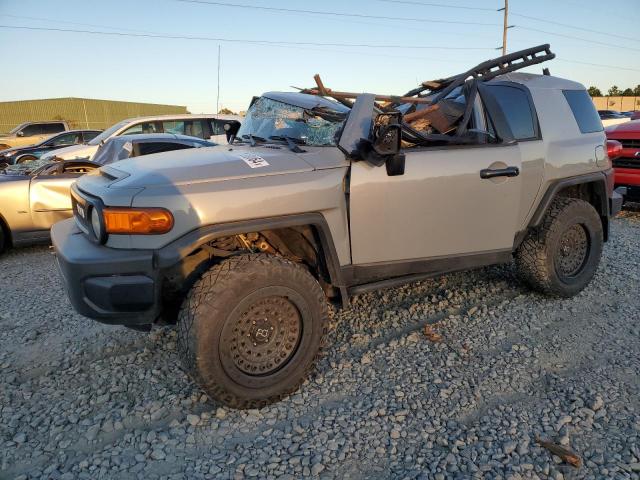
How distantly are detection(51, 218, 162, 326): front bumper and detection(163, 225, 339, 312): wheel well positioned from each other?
0.14 meters

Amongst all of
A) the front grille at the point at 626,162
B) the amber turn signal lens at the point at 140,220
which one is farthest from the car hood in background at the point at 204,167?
the front grille at the point at 626,162

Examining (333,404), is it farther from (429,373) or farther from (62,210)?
(62,210)

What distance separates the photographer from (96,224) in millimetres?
2646

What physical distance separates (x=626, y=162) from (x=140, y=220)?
7.70 meters

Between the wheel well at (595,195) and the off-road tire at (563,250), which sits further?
the wheel well at (595,195)

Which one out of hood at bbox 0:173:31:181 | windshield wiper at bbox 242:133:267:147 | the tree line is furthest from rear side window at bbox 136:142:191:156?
the tree line

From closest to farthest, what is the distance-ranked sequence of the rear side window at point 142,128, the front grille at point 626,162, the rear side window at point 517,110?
the rear side window at point 517,110 < the front grille at point 626,162 < the rear side window at point 142,128

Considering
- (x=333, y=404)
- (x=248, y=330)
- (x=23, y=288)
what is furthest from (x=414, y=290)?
(x=23, y=288)

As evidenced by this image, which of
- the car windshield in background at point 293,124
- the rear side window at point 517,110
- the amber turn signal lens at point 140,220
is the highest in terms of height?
the rear side window at point 517,110

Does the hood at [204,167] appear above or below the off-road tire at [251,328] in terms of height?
above

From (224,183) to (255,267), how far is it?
50cm

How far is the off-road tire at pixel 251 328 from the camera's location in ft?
8.21

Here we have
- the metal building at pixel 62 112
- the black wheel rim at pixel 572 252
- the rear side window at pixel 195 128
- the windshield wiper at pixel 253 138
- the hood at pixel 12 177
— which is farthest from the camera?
the metal building at pixel 62 112

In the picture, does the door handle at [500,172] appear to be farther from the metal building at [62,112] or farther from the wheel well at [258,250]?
the metal building at [62,112]
